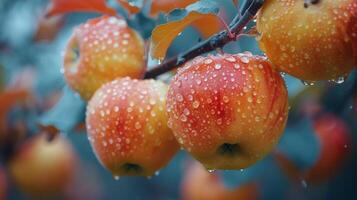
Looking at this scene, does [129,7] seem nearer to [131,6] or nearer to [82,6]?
[131,6]

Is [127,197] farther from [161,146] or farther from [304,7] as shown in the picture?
[304,7]

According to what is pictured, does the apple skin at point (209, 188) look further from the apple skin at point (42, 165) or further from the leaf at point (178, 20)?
the leaf at point (178, 20)

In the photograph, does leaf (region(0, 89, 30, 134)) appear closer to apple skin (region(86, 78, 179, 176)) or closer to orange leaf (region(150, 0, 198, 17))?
orange leaf (region(150, 0, 198, 17))

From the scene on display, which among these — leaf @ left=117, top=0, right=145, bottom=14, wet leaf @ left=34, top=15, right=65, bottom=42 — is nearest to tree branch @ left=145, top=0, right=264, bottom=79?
leaf @ left=117, top=0, right=145, bottom=14

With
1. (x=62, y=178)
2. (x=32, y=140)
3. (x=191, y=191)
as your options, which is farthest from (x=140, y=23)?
(x=62, y=178)

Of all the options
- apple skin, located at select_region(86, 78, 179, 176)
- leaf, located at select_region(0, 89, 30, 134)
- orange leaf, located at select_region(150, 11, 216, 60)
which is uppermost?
orange leaf, located at select_region(150, 11, 216, 60)

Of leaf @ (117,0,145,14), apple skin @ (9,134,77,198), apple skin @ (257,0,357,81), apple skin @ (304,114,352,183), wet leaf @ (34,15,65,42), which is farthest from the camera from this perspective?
wet leaf @ (34,15,65,42)

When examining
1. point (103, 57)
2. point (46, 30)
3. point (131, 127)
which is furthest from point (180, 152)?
point (131, 127)
